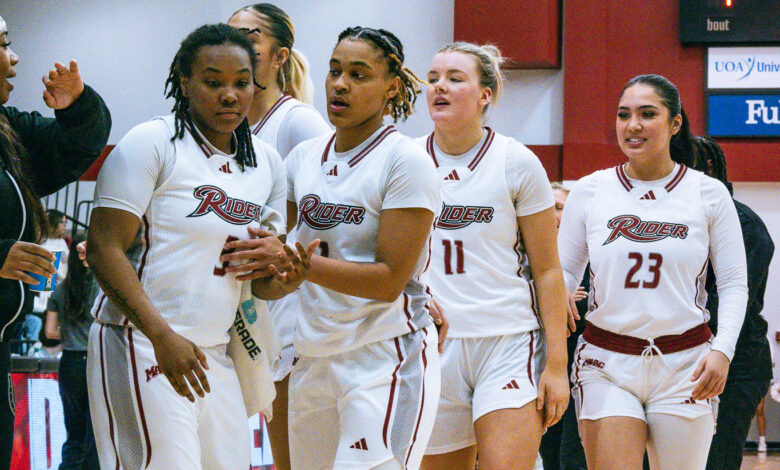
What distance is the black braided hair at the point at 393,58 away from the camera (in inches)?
111

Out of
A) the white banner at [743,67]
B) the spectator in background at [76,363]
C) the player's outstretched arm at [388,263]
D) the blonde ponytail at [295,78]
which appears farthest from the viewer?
the white banner at [743,67]

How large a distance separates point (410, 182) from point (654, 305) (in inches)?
54.5

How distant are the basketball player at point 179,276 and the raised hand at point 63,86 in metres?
0.27

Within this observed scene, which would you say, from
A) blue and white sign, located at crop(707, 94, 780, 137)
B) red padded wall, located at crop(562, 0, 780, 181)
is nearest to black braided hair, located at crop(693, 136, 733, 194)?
red padded wall, located at crop(562, 0, 780, 181)

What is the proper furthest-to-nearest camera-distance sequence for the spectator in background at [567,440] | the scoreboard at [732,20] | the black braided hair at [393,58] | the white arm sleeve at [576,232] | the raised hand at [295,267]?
the scoreboard at [732,20] → the spectator in background at [567,440] → the white arm sleeve at [576,232] → the black braided hair at [393,58] → the raised hand at [295,267]

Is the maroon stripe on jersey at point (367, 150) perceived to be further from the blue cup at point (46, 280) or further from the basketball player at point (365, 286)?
the blue cup at point (46, 280)

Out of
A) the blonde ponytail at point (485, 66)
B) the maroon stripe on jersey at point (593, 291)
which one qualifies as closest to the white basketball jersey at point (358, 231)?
the blonde ponytail at point (485, 66)

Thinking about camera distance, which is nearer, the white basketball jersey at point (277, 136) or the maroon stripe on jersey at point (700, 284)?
the white basketball jersey at point (277, 136)

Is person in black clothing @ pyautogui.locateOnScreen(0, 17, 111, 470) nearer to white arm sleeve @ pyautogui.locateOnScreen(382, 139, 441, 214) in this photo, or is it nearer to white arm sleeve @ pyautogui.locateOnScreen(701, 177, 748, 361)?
white arm sleeve @ pyautogui.locateOnScreen(382, 139, 441, 214)

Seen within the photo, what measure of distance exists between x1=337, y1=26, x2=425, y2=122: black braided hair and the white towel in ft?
1.75

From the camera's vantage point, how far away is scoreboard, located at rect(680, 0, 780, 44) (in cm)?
904

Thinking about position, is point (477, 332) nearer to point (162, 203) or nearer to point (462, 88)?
point (462, 88)

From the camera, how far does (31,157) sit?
285 centimetres

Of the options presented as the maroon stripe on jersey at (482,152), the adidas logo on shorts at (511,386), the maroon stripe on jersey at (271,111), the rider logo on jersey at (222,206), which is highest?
the maroon stripe on jersey at (271,111)
